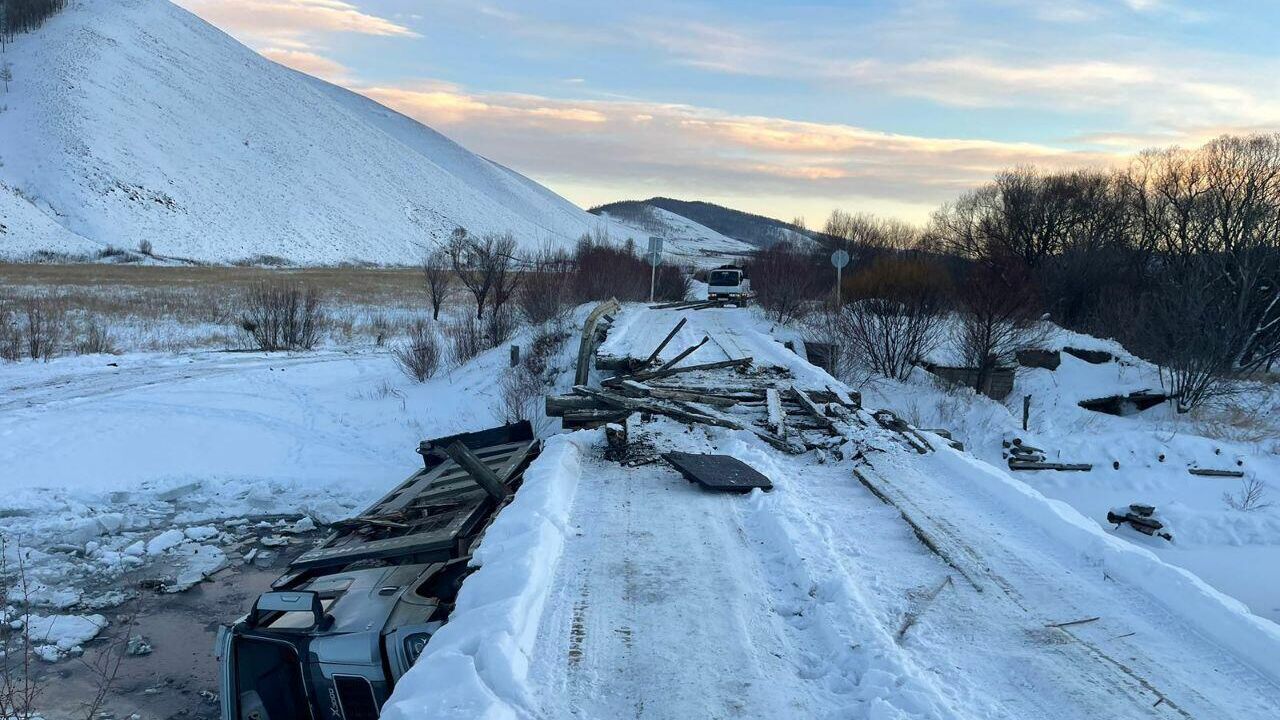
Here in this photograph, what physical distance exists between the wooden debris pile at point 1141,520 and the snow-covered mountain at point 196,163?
7335 cm

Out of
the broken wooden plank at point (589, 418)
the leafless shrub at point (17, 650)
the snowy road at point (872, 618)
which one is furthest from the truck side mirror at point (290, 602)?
the broken wooden plank at point (589, 418)

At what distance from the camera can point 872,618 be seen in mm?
4820

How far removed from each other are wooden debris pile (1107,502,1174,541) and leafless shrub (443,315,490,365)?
51.2 feet

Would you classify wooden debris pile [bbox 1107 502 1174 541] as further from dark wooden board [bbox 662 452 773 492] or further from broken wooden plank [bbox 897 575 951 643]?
broken wooden plank [bbox 897 575 951 643]

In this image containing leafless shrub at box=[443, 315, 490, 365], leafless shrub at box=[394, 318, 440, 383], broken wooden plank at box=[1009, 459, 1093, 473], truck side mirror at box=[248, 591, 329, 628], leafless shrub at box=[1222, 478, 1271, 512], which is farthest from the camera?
leafless shrub at box=[443, 315, 490, 365]

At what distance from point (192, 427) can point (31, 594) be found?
6821 mm

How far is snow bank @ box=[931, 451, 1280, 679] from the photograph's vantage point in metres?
4.67

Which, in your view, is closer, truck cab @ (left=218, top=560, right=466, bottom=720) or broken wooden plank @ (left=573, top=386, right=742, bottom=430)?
truck cab @ (left=218, top=560, right=466, bottom=720)

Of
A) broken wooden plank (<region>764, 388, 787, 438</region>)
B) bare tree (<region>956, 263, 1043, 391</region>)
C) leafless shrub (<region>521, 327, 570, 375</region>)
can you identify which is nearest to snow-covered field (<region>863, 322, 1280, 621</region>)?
bare tree (<region>956, 263, 1043, 391</region>)

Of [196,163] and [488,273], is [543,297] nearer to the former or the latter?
[488,273]

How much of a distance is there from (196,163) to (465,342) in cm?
9076

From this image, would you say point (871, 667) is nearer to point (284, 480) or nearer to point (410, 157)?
point (284, 480)

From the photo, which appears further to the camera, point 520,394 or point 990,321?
point 990,321

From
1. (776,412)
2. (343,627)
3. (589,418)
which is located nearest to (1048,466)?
(776,412)
